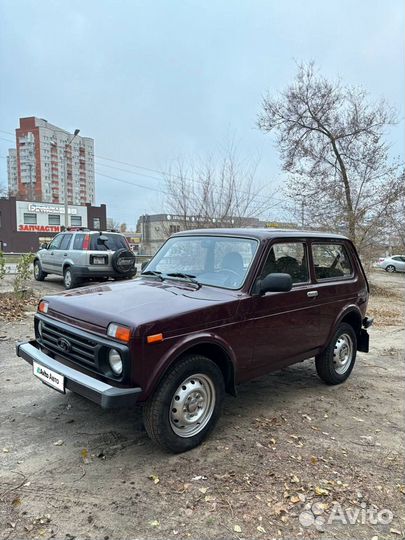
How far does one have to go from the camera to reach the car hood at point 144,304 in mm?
3188

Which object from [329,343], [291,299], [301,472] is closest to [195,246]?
[291,299]

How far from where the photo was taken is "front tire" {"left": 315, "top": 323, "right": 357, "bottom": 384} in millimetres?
5066

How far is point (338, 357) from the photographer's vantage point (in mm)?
5234

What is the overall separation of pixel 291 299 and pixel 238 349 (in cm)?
95

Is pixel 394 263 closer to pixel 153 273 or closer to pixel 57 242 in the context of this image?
pixel 57 242

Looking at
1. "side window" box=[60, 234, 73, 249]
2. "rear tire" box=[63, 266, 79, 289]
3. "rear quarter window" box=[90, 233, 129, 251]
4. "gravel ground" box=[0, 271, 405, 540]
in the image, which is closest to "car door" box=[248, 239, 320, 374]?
"gravel ground" box=[0, 271, 405, 540]

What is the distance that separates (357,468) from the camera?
3.35 meters

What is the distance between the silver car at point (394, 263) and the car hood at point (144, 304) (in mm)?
31577

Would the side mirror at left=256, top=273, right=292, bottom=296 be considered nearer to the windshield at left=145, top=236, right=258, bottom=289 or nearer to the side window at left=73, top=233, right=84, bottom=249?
the windshield at left=145, top=236, right=258, bottom=289

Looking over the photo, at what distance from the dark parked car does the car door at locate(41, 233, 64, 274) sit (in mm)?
9283

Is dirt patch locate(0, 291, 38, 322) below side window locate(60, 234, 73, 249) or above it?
below

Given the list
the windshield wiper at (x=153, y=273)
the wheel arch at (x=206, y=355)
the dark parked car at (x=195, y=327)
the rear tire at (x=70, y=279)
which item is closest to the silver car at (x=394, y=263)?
the rear tire at (x=70, y=279)

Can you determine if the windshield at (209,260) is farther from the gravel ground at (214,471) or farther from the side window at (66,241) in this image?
the side window at (66,241)

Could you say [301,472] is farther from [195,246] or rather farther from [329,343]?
[195,246]
